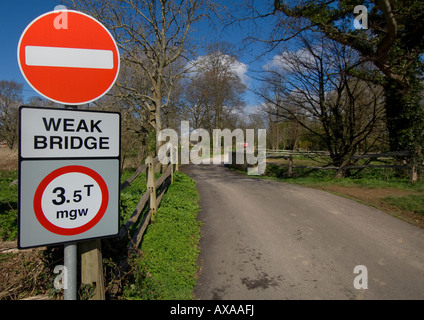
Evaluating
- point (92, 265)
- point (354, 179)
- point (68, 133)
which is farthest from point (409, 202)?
point (68, 133)

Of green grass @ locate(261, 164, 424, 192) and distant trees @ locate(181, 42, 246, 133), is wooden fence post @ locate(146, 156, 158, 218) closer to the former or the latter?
green grass @ locate(261, 164, 424, 192)

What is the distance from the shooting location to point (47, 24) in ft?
5.22

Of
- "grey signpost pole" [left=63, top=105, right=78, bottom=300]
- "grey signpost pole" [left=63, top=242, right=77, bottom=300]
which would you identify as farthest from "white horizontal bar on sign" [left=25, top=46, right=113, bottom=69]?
"grey signpost pole" [left=63, top=242, right=77, bottom=300]

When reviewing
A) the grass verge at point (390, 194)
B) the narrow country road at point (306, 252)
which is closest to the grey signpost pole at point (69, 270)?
the narrow country road at point (306, 252)

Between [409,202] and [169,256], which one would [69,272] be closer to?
[169,256]

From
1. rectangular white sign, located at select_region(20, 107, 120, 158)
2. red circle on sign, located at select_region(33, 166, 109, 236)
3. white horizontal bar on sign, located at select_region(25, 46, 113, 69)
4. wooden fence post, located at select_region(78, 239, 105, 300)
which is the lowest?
wooden fence post, located at select_region(78, 239, 105, 300)

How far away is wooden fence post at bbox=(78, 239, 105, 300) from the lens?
6.22ft

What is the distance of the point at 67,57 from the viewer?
1.62 m

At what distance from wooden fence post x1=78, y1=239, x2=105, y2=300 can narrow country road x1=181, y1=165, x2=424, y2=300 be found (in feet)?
4.71

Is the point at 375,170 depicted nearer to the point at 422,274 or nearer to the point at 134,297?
the point at 422,274

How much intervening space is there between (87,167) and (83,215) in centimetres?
33

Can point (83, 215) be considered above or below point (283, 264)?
above

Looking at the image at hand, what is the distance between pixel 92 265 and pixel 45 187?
763 millimetres
